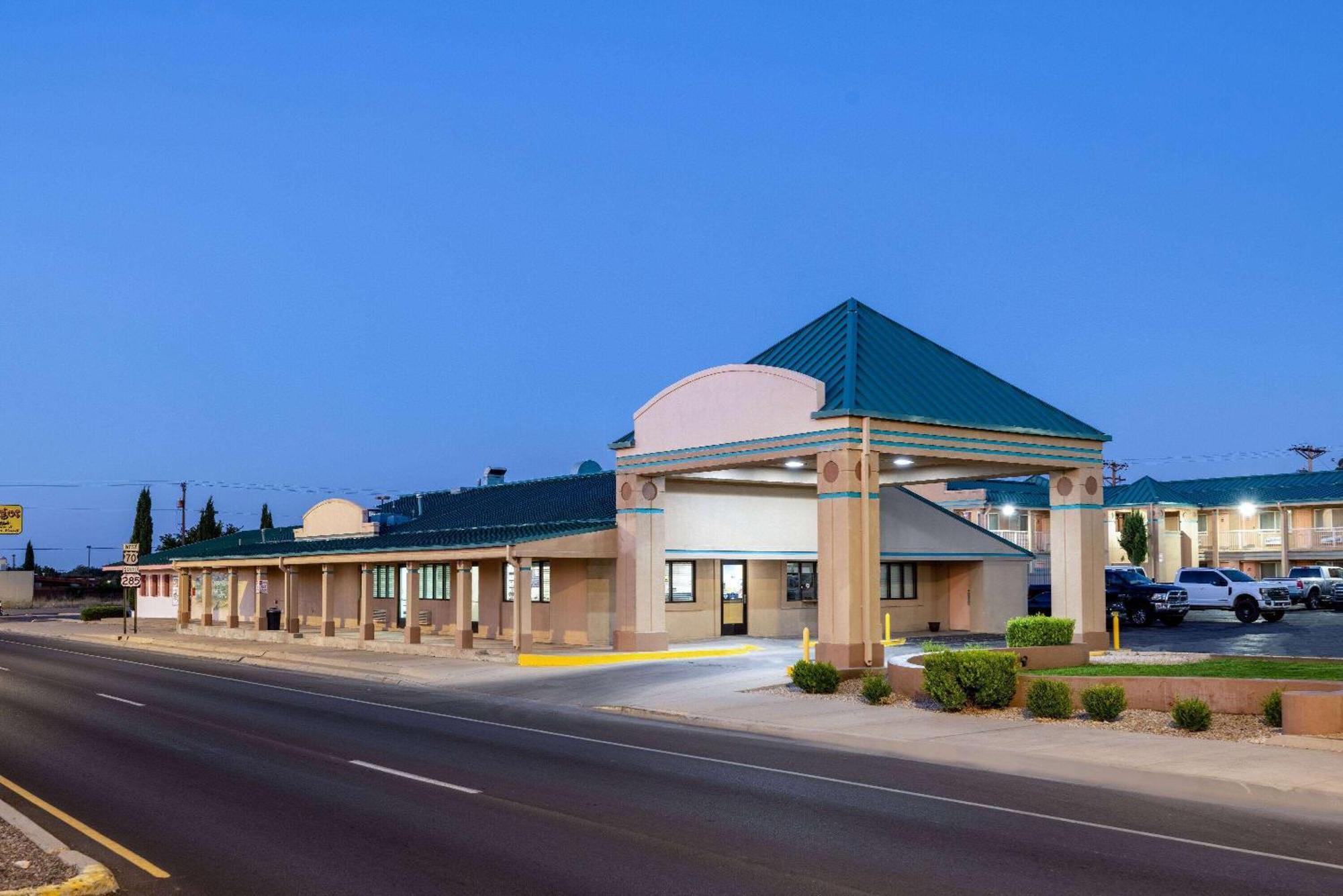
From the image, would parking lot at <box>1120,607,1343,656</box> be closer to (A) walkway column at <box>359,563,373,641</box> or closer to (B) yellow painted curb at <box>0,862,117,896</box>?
(A) walkway column at <box>359,563,373,641</box>

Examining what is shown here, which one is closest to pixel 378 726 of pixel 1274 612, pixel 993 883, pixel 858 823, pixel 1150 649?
pixel 858 823

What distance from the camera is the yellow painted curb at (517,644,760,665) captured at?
32.5 metres

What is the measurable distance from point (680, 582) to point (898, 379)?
38.1 ft

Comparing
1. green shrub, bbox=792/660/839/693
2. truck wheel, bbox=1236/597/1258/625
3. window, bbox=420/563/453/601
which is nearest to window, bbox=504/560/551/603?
window, bbox=420/563/453/601

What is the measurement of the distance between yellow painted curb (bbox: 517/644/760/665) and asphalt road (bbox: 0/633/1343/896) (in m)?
12.0

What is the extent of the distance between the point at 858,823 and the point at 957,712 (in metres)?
9.78

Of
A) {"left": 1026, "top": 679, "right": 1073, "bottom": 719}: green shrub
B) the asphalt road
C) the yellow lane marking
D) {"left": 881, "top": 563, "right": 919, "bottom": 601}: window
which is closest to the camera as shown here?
the asphalt road

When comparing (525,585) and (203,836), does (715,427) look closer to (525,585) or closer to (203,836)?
(525,585)

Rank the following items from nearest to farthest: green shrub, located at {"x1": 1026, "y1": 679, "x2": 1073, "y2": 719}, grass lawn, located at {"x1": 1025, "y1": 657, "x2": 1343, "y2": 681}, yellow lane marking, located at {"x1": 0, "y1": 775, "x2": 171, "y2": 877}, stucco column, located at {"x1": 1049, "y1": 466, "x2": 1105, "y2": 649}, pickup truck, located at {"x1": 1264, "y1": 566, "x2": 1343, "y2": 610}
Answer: yellow lane marking, located at {"x1": 0, "y1": 775, "x2": 171, "y2": 877}, green shrub, located at {"x1": 1026, "y1": 679, "x2": 1073, "y2": 719}, grass lawn, located at {"x1": 1025, "y1": 657, "x2": 1343, "y2": 681}, stucco column, located at {"x1": 1049, "y1": 466, "x2": 1105, "y2": 649}, pickup truck, located at {"x1": 1264, "y1": 566, "x2": 1343, "y2": 610}

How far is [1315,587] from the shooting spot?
183ft

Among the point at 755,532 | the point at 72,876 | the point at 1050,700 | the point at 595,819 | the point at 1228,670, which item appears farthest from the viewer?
the point at 755,532

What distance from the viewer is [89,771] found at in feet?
50.0

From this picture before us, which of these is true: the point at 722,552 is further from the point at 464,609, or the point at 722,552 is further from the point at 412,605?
the point at 412,605

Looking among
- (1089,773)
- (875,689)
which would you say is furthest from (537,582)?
(1089,773)
